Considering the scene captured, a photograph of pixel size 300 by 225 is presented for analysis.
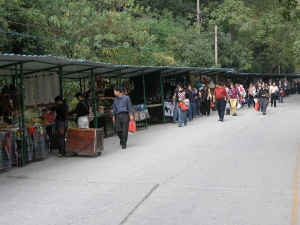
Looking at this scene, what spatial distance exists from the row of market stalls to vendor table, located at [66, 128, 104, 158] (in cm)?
59

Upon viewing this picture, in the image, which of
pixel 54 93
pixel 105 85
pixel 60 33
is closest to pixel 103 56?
pixel 60 33

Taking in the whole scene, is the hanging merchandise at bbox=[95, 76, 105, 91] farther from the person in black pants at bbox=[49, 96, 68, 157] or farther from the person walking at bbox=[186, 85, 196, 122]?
the person in black pants at bbox=[49, 96, 68, 157]

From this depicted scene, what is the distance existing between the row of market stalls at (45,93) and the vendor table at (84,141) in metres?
0.59

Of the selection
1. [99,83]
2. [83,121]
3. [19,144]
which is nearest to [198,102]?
[99,83]

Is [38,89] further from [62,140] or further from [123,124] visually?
[123,124]

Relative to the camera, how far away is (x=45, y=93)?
14258mm

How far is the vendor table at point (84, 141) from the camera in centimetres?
1184

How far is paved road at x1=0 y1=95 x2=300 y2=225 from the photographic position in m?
6.60

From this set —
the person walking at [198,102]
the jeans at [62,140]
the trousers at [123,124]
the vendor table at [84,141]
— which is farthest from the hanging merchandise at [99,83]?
the person walking at [198,102]

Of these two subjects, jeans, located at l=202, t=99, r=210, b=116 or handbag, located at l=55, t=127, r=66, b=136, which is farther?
jeans, located at l=202, t=99, r=210, b=116

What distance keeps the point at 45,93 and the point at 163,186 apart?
23.1 ft

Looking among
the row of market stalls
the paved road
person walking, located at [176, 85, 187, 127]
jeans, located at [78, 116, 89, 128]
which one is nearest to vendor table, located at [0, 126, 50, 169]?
the row of market stalls

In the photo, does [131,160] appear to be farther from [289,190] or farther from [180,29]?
[180,29]

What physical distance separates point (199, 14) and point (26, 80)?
29.0m
